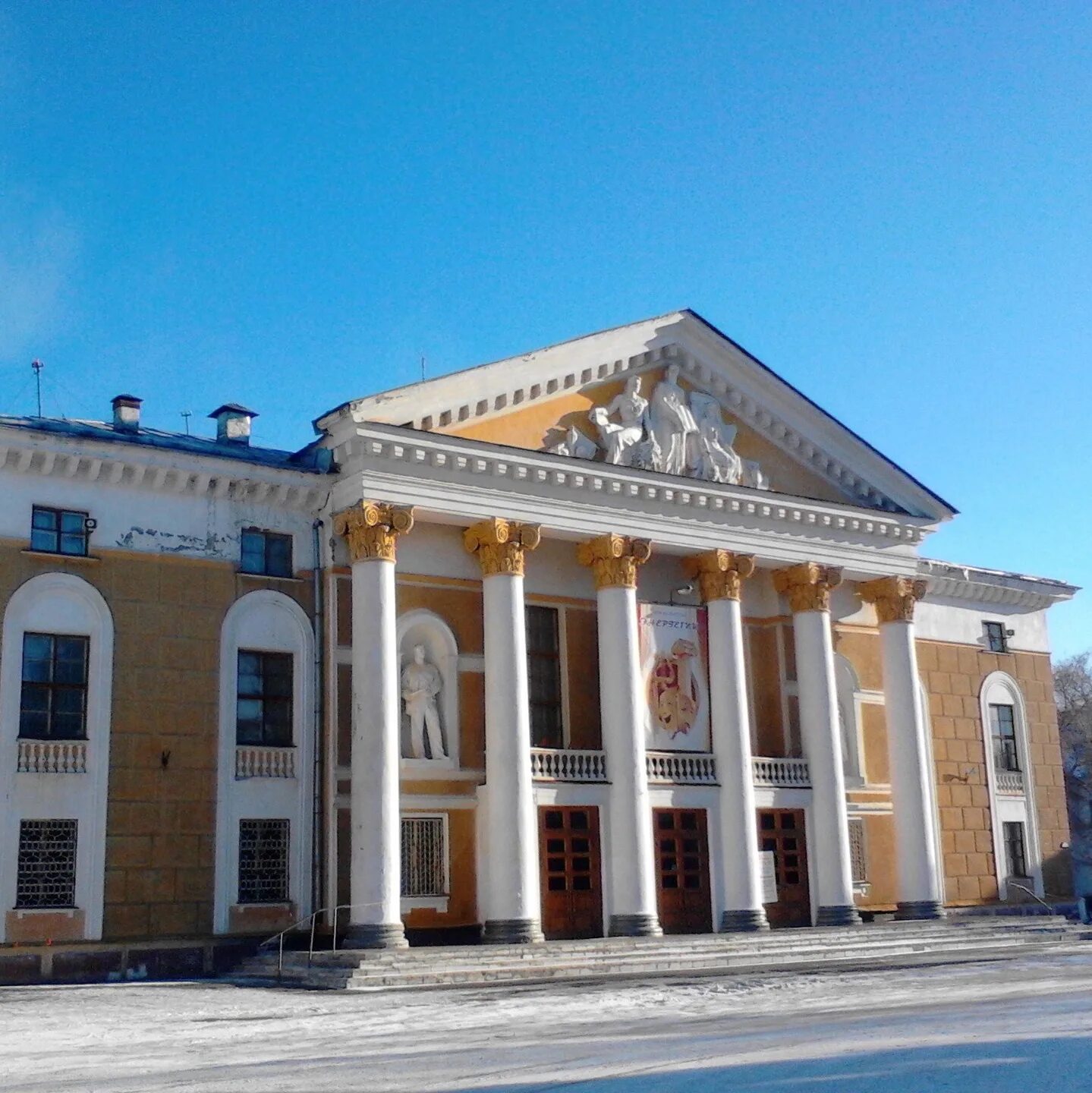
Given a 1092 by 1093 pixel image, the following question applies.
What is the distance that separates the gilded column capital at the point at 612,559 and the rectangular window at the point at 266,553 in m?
5.37

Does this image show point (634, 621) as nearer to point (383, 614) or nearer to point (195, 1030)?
point (383, 614)

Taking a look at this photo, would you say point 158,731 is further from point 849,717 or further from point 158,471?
point 849,717

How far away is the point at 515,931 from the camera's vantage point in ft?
73.7

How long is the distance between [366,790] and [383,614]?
109 inches

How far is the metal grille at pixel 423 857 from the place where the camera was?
77.4 feet

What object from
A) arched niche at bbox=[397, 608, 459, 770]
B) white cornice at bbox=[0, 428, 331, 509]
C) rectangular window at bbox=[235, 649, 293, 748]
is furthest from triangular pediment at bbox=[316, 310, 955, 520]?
rectangular window at bbox=[235, 649, 293, 748]

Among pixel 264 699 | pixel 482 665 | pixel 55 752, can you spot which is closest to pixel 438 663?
pixel 482 665

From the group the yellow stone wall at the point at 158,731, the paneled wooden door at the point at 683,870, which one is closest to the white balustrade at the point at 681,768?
the paneled wooden door at the point at 683,870

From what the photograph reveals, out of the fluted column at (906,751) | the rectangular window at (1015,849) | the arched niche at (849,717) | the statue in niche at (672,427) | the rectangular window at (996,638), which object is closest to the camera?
the statue in niche at (672,427)

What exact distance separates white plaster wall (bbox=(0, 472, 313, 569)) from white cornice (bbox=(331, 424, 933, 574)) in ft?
3.67

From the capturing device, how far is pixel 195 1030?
13852mm

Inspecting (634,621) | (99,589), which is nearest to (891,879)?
(634,621)

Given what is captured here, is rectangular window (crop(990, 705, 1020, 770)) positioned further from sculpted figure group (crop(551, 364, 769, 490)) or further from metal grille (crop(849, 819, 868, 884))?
sculpted figure group (crop(551, 364, 769, 490))

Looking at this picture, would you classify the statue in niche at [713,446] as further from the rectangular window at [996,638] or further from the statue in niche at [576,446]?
the rectangular window at [996,638]
